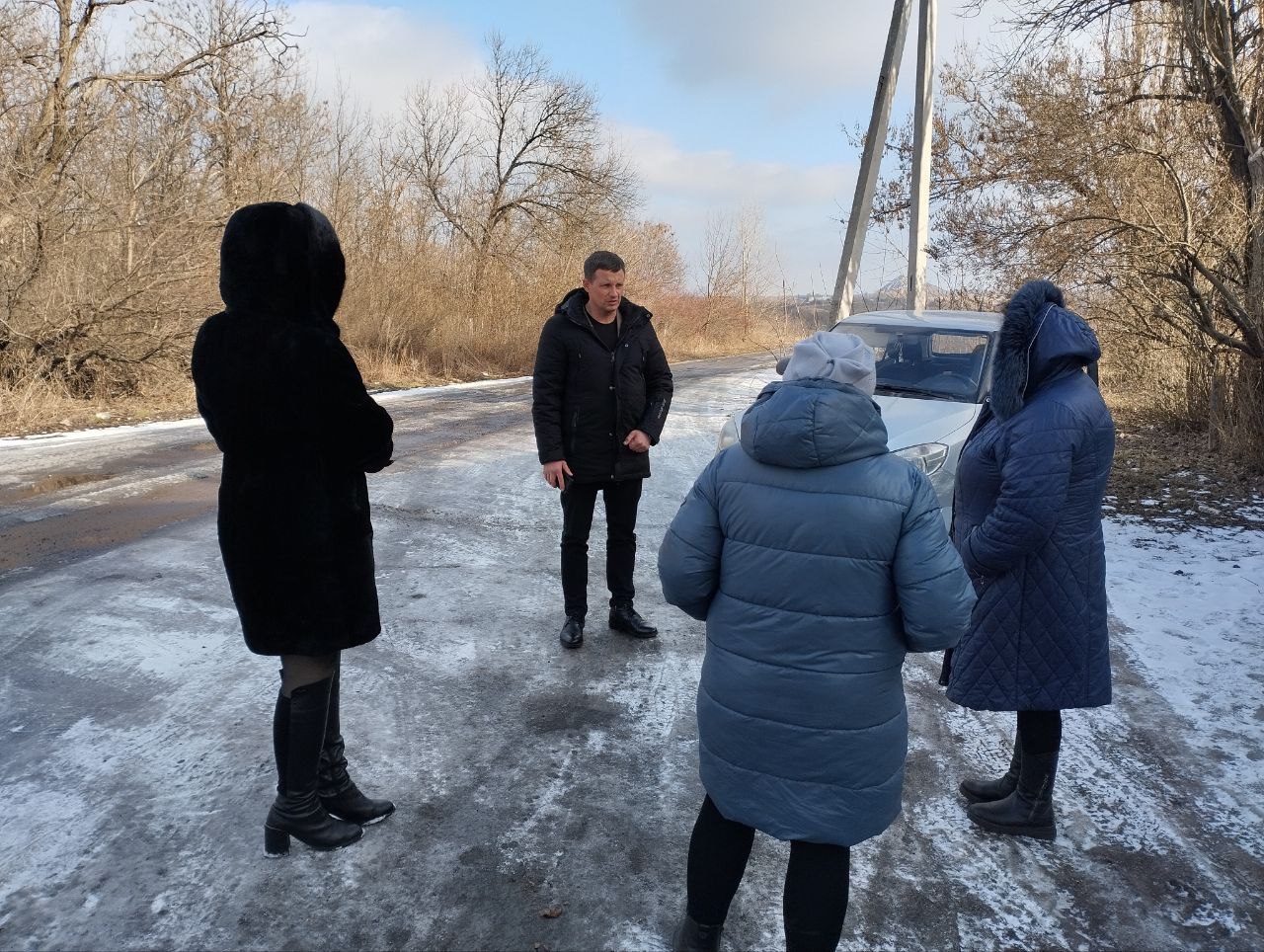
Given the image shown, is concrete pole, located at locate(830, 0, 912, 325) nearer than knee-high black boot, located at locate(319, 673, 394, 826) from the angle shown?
No

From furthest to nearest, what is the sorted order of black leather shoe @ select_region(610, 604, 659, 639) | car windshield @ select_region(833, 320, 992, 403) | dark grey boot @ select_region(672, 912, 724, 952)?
1. car windshield @ select_region(833, 320, 992, 403)
2. black leather shoe @ select_region(610, 604, 659, 639)
3. dark grey boot @ select_region(672, 912, 724, 952)

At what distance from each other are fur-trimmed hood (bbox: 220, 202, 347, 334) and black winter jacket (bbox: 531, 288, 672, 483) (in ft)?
6.28

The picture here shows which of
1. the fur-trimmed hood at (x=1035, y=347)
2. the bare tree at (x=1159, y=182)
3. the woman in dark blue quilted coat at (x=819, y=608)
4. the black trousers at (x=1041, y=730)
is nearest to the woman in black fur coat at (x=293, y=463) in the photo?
the woman in dark blue quilted coat at (x=819, y=608)

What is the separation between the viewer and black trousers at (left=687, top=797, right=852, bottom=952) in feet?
7.19

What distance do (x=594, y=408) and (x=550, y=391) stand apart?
0.24m

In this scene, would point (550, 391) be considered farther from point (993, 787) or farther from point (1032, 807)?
point (1032, 807)

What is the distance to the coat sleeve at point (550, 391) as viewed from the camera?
4.60 metres

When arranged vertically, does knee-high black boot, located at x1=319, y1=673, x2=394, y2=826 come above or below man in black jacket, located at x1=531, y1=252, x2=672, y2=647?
below

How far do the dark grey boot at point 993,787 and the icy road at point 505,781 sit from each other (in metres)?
0.06

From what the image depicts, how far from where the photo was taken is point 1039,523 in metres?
2.85

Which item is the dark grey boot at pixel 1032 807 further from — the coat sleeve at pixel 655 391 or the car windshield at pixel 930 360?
the car windshield at pixel 930 360

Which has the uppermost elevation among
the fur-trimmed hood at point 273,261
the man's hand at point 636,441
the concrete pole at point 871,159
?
the concrete pole at point 871,159

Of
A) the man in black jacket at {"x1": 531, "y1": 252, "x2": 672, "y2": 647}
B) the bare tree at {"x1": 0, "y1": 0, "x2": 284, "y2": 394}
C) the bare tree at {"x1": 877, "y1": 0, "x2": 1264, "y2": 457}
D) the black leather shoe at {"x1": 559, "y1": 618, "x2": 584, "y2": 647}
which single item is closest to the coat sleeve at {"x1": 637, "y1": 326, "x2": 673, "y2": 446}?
the man in black jacket at {"x1": 531, "y1": 252, "x2": 672, "y2": 647}

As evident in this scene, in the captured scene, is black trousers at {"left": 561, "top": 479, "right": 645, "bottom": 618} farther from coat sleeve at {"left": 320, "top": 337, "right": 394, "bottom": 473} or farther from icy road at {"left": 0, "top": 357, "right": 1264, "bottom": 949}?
coat sleeve at {"left": 320, "top": 337, "right": 394, "bottom": 473}
